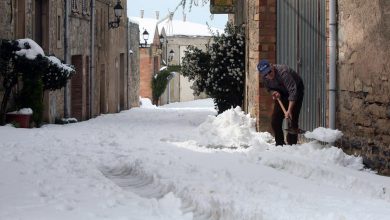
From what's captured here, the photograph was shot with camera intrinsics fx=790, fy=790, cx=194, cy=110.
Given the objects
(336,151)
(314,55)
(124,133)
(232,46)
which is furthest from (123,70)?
(336,151)

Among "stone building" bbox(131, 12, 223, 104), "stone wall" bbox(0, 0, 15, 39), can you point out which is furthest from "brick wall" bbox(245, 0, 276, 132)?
"stone building" bbox(131, 12, 223, 104)

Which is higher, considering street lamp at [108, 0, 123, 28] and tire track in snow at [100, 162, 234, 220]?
street lamp at [108, 0, 123, 28]

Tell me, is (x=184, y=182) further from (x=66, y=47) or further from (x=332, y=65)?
(x=66, y=47)

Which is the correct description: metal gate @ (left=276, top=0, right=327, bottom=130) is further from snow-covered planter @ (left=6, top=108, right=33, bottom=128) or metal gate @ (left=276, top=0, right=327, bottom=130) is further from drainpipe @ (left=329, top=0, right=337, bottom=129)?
snow-covered planter @ (left=6, top=108, right=33, bottom=128)

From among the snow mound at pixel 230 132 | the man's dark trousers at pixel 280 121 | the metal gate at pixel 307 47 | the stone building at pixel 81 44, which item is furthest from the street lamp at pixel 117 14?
the man's dark trousers at pixel 280 121

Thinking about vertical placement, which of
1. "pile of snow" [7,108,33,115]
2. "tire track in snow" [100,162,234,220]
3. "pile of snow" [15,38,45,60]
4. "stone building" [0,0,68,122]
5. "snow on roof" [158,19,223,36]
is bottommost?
"tire track in snow" [100,162,234,220]

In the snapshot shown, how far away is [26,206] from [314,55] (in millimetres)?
6451

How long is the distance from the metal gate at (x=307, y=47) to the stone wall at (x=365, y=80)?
3.25 ft

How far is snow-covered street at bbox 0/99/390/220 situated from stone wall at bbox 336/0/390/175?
31cm

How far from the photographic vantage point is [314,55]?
11.4m

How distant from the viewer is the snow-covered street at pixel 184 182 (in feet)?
18.3

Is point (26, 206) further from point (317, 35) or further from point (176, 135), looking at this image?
point (176, 135)

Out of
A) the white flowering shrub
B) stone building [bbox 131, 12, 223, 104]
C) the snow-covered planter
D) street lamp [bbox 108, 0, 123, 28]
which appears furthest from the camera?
stone building [bbox 131, 12, 223, 104]

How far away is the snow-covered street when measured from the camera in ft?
18.3
